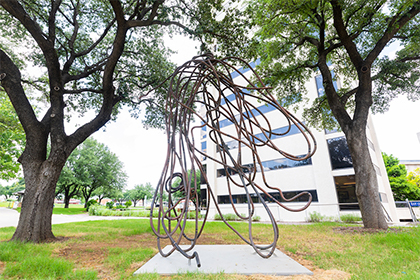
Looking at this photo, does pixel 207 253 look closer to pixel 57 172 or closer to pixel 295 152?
pixel 57 172

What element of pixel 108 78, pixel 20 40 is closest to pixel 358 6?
pixel 108 78

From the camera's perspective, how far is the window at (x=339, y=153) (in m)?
12.2

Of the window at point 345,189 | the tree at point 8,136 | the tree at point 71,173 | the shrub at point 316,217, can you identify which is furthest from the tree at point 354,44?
the tree at point 71,173

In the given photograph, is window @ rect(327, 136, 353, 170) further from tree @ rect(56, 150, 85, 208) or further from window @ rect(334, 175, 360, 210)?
tree @ rect(56, 150, 85, 208)

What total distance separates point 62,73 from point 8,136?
8333mm

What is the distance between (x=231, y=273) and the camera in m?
2.15

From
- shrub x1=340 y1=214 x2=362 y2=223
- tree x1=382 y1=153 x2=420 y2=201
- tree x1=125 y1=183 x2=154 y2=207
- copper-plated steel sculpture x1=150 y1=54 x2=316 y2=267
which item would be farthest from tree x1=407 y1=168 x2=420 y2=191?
tree x1=125 y1=183 x2=154 y2=207

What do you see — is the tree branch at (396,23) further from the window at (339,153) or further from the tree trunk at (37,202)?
the tree trunk at (37,202)

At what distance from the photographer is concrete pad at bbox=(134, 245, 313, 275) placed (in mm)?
2215

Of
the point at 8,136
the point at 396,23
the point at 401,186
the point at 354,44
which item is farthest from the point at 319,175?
the point at 8,136

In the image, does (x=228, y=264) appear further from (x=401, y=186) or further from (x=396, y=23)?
(x=401, y=186)

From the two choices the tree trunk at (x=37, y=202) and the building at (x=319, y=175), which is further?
the building at (x=319, y=175)

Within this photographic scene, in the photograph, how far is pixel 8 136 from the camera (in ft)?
34.7

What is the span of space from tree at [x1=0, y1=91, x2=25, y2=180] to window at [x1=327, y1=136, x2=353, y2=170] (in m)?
16.9
